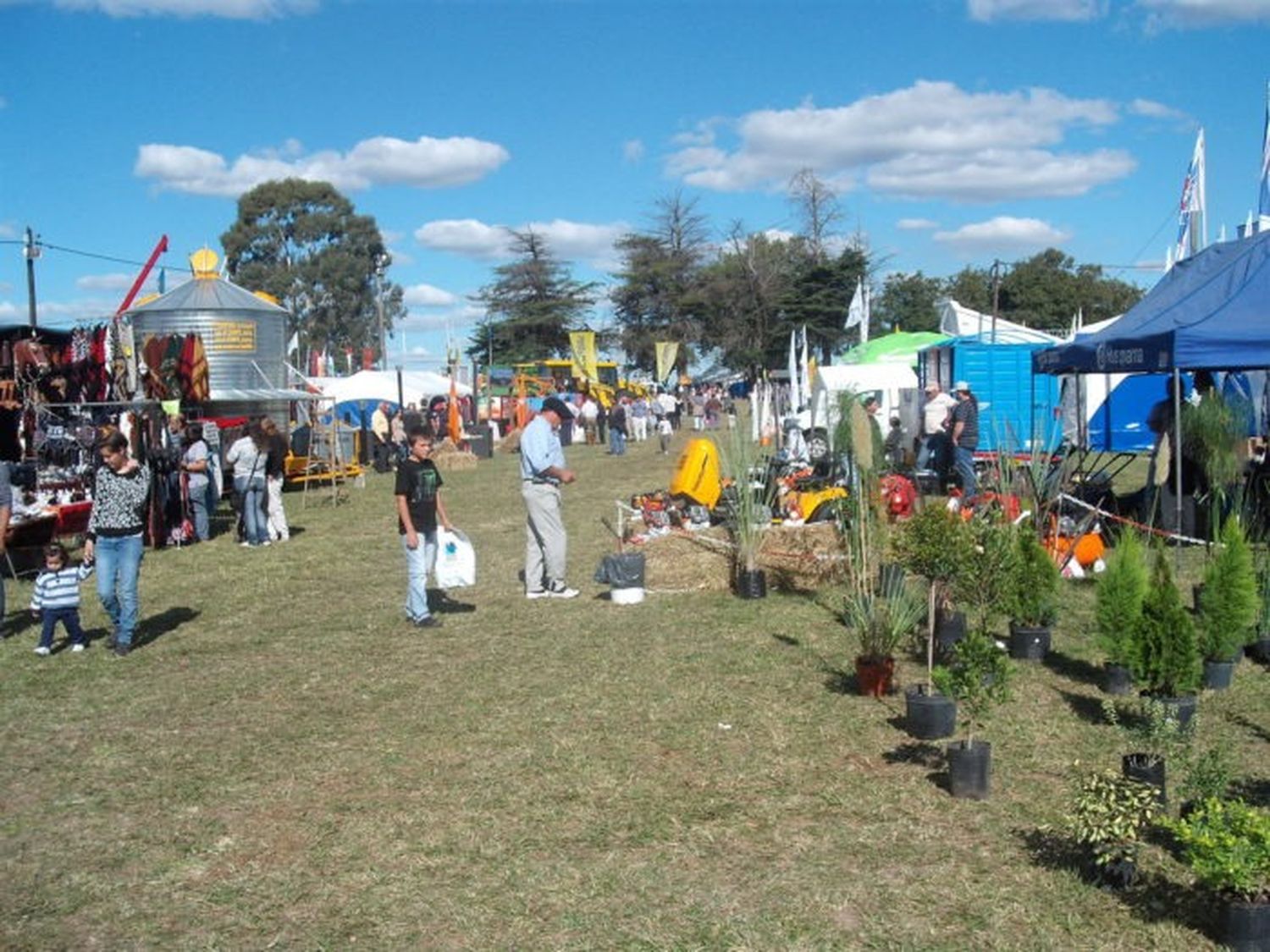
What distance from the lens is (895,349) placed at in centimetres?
2698

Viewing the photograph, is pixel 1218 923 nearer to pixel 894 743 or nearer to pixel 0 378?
pixel 894 743

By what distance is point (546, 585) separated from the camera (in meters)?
10.7

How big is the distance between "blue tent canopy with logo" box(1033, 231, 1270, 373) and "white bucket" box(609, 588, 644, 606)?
519cm

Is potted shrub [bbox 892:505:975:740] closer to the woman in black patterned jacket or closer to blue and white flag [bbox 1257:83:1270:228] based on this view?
the woman in black patterned jacket

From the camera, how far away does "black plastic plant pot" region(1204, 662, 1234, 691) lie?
22.7ft

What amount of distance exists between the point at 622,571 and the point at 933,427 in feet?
31.6

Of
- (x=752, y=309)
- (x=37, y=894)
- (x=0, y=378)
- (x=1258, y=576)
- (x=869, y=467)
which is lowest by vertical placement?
(x=37, y=894)

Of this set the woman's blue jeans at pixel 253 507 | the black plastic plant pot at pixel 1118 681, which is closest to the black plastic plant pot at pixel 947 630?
the black plastic plant pot at pixel 1118 681

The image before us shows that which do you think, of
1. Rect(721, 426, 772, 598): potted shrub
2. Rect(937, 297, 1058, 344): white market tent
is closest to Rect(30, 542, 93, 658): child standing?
Rect(721, 426, 772, 598): potted shrub

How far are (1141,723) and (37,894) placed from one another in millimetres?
5205

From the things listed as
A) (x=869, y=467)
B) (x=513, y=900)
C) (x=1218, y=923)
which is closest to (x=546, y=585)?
(x=869, y=467)

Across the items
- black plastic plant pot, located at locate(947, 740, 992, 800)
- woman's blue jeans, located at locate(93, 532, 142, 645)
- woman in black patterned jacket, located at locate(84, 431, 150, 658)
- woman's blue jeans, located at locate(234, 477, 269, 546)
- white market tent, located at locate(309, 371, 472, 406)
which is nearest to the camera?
black plastic plant pot, located at locate(947, 740, 992, 800)

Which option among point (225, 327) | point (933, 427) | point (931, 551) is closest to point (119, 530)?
point (931, 551)

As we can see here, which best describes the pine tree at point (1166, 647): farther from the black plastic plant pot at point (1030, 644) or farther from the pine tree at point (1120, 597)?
the black plastic plant pot at point (1030, 644)
